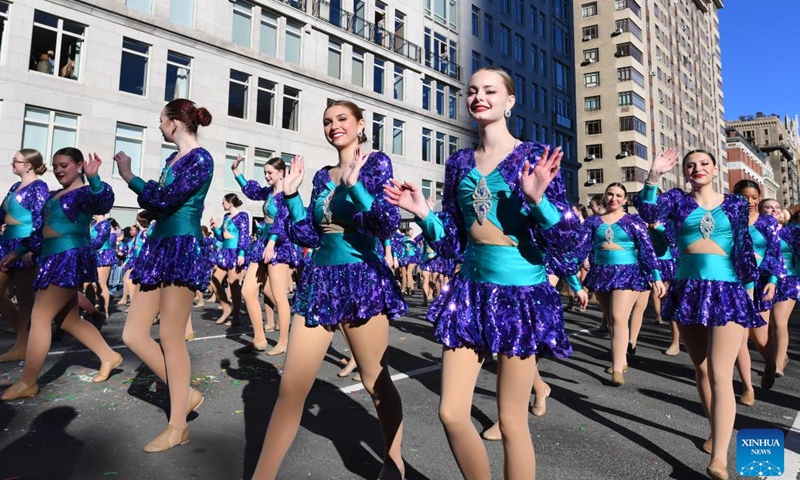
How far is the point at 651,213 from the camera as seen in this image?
3807 millimetres

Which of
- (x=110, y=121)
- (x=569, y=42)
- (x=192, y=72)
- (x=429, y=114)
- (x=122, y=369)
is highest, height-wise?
(x=569, y=42)

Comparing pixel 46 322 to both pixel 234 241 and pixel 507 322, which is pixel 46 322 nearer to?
pixel 507 322

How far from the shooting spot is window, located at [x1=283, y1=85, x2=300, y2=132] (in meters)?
24.5

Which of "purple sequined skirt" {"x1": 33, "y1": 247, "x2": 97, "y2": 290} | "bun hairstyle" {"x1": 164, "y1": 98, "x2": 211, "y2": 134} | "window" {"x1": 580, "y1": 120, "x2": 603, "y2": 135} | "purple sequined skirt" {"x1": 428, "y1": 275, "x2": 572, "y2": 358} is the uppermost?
"window" {"x1": 580, "y1": 120, "x2": 603, "y2": 135}

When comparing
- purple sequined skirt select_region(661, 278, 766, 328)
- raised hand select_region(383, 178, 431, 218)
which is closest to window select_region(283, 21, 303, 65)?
purple sequined skirt select_region(661, 278, 766, 328)

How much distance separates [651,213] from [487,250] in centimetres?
207

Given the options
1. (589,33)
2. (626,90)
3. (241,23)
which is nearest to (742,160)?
(626,90)

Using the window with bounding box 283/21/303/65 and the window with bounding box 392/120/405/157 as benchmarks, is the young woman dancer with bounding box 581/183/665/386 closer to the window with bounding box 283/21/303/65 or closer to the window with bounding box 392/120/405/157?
the window with bounding box 283/21/303/65

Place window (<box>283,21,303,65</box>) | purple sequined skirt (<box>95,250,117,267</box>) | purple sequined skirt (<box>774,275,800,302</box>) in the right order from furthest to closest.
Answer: window (<box>283,21,303,65</box>)
purple sequined skirt (<box>95,250,117,267</box>)
purple sequined skirt (<box>774,275,800,302</box>)

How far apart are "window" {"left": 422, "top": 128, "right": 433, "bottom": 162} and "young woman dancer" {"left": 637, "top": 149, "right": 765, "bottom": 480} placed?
2849 cm

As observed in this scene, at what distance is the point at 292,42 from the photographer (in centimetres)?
2489

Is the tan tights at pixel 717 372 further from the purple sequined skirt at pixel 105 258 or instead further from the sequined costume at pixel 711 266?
the purple sequined skirt at pixel 105 258

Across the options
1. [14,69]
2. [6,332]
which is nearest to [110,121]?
[14,69]

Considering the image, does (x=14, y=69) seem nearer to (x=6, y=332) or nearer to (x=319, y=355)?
(x=6, y=332)
